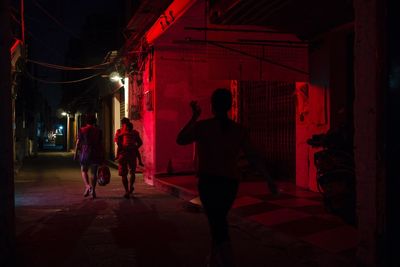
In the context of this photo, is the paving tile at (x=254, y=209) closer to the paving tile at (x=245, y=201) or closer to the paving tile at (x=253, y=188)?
the paving tile at (x=245, y=201)

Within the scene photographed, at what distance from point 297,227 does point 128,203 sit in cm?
430

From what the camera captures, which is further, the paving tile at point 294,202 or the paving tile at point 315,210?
the paving tile at point 294,202

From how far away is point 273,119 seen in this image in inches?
476

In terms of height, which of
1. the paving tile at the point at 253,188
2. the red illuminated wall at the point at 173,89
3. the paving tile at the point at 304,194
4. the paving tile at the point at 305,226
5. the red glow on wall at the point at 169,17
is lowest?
the paving tile at the point at 305,226

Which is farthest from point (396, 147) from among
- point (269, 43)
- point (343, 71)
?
point (269, 43)

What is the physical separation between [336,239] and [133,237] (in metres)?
2.75

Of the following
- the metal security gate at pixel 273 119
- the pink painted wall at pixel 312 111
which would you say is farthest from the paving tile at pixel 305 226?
the metal security gate at pixel 273 119

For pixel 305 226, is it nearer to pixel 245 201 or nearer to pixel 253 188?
pixel 245 201

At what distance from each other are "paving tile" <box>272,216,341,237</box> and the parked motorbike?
0.22m

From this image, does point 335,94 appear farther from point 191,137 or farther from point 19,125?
point 19,125

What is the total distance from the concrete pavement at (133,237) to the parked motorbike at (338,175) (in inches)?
41.1

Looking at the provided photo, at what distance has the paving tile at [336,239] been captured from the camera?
548 centimetres

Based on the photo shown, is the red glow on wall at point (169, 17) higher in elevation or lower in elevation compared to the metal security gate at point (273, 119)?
higher

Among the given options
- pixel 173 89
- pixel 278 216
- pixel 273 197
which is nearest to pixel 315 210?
pixel 278 216
